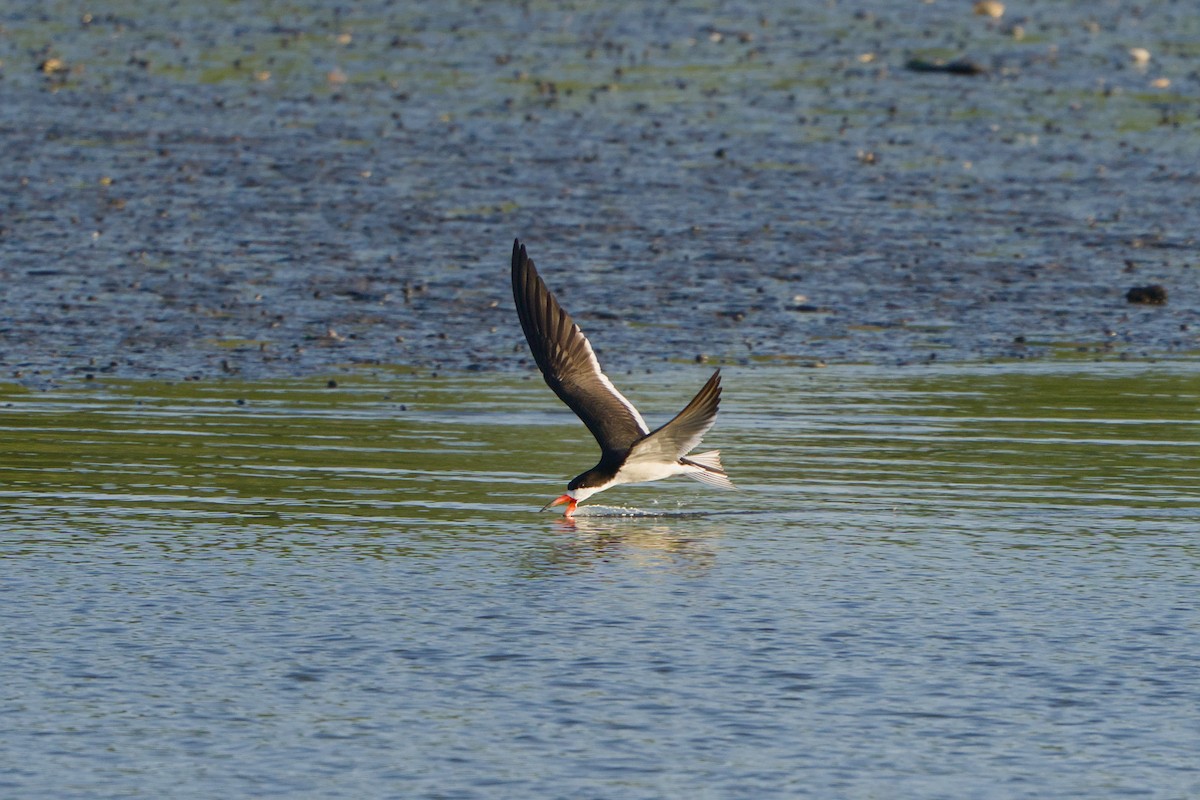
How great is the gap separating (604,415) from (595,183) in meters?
12.7

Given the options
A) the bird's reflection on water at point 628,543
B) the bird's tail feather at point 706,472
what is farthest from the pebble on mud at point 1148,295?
the bird's tail feather at point 706,472

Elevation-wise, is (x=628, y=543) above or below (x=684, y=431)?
below

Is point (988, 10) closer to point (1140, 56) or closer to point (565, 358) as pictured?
point (1140, 56)

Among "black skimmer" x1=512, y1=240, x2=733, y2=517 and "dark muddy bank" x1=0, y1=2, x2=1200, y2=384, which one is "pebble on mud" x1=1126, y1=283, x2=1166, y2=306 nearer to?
"dark muddy bank" x1=0, y1=2, x2=1200, y2=384

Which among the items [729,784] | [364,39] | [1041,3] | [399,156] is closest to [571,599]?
[729,784]

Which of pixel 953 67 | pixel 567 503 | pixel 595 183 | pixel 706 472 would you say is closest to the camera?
pixel 706 472

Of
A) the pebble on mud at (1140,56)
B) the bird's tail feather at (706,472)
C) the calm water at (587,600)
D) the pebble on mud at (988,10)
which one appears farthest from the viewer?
the pebble on mud at (988,10)

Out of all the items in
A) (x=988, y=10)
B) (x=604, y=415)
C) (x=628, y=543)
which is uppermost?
(x=988, y=10)

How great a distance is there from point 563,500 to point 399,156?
48.7ft

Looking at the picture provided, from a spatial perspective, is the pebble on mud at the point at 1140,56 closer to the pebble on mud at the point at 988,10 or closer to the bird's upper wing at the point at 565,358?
the pebble on mud at the point at 988,10

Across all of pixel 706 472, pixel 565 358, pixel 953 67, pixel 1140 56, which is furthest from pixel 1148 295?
pixel 1140 56

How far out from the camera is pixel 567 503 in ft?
39.9

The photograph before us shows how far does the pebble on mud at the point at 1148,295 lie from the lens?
19594 millimetres

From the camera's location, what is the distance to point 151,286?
19531 mm
